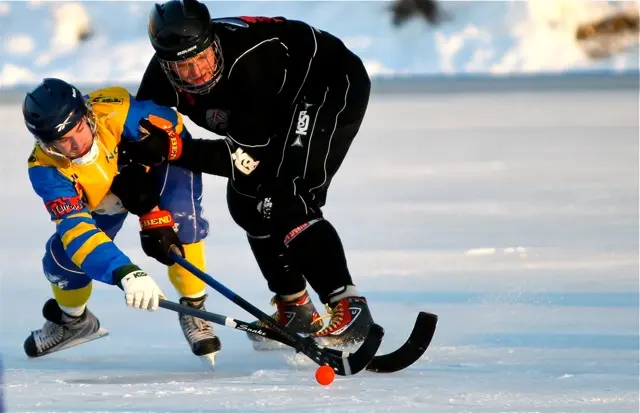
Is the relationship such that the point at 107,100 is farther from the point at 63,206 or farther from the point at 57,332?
the point at 57,332

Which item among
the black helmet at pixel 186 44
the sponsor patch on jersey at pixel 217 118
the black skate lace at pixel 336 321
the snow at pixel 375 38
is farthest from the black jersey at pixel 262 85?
the snow at pixel 375 38

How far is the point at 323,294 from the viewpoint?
12.0ft

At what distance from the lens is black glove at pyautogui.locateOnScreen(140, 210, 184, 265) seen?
3660mm

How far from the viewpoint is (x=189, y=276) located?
12.6 ft

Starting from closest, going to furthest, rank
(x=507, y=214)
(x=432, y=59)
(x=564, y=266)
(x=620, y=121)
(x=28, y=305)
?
(x=28, y=305) < (x=564, y=266) < (x=507, y=214) < (x=620, y=121) < (x=432, y=59)

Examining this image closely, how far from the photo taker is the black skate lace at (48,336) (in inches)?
155

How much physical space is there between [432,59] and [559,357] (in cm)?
885

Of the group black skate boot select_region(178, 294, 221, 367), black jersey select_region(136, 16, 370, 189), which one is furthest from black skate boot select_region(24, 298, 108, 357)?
black jersey select_region(136, 16, 370, 189)

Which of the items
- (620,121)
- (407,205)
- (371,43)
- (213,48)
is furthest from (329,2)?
(213,48)

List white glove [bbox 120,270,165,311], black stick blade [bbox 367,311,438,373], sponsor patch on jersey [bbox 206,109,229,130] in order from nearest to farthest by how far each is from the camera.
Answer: white glove [bbox 120,270,165,311] → black stick blade [bbox 367,311,438,373] → sponsor patch on jersey [bbox 206,109,229,130]

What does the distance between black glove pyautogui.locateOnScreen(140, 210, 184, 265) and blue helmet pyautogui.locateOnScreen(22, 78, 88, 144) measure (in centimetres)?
40

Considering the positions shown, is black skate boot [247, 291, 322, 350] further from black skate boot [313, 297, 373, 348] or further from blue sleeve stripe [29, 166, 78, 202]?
blue sleeve stripe [29, 166, 78, 202]

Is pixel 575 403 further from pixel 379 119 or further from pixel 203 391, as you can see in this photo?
pixel 379 119

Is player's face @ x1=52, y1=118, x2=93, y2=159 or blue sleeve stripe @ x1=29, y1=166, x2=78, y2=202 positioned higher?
player's face @ x1=52, y1=118, x2=93, y2=159
